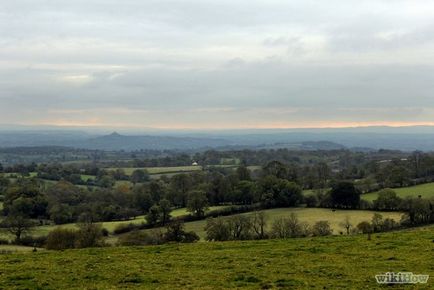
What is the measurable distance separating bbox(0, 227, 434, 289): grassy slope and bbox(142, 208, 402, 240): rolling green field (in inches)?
1116

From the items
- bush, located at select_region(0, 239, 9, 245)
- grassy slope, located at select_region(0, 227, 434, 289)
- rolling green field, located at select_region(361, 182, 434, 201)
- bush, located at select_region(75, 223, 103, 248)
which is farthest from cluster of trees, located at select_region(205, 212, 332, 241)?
rolling green field, located at select_region(361, 182, 434, 201)

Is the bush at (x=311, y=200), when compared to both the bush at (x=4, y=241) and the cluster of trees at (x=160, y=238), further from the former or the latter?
the bush at (x=4, y=241)

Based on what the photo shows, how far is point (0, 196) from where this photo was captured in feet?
303

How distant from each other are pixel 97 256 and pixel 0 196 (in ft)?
265

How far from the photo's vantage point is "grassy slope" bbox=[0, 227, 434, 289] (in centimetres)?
1550

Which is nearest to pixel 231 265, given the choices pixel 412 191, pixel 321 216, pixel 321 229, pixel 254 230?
pixel 321 229

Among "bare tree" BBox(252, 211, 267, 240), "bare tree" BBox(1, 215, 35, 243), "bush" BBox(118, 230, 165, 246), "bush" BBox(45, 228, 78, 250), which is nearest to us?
"bush" BBox(45, 228, 78, 250)

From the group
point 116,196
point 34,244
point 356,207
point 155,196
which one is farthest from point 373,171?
point 34,244

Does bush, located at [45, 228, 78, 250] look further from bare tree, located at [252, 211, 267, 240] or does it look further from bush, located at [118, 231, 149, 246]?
bare tree, located at [252, 211, 267, 240]

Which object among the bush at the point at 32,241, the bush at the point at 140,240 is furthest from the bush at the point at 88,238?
the bush at the point at 32,241

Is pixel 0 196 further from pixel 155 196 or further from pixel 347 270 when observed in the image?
pixel 347 270

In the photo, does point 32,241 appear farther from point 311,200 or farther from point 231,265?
point 311,200

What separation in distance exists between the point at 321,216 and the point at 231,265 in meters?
46.3

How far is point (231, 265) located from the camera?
734 inches
